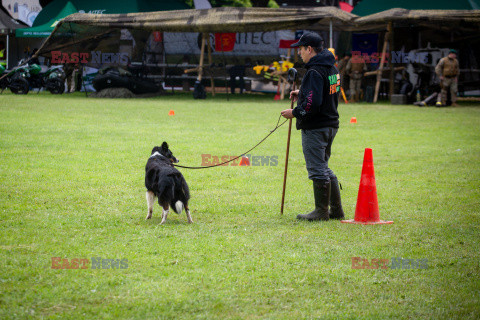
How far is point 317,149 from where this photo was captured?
6332 mm

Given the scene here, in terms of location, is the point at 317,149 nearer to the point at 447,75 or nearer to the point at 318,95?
the point at 318,95

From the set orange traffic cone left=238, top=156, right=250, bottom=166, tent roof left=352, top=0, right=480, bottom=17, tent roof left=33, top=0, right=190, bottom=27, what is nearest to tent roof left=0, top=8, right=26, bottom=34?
tent roof left=33, top=0, right=190, bottom=27

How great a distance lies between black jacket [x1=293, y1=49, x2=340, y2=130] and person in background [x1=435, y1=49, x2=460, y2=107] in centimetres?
1727

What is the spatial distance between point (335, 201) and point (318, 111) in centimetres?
109

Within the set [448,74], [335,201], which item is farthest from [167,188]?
[448,74]

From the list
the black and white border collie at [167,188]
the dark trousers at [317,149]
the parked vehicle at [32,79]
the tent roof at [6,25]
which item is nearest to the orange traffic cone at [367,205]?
the dark trousers at [317,149]

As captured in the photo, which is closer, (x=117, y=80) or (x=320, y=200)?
(x=320, y=200)

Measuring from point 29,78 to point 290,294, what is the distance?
24.8m

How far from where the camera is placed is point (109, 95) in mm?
25422

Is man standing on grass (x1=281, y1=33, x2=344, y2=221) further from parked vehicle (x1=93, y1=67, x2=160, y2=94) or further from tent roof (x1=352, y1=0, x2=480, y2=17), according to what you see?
tent roof (x1=352, y1=0, x2=480, y2=17)

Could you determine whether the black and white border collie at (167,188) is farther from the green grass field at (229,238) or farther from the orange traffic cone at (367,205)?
the orange traffic cone at (367,205)

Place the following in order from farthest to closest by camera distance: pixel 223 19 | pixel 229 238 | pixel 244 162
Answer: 1. pixel 223 19
2. pixel 244 162
3. pixel 229 238

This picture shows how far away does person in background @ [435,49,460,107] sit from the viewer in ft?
72.1

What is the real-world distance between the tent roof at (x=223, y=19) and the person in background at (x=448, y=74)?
3996mm
